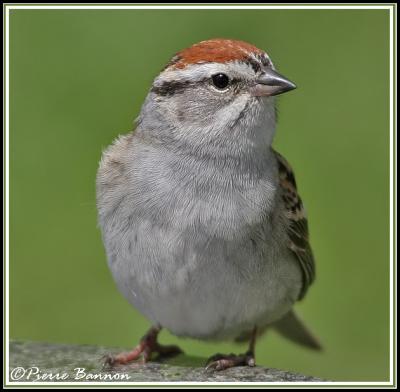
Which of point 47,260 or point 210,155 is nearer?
point 210,155

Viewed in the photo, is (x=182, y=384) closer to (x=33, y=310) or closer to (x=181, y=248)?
(x=181, y=248)

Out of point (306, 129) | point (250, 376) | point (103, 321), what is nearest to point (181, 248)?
point (250, 376)

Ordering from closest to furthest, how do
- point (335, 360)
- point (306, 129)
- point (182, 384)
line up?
1. point (182, 384)
2. point (335, 360)
3. point (306, 129)

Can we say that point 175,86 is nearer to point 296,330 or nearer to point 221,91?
point 221,91

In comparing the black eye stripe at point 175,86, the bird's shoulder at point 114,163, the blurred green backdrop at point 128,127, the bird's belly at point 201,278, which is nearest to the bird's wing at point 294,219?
the bird's belly at point 201,278

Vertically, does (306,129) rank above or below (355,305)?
above

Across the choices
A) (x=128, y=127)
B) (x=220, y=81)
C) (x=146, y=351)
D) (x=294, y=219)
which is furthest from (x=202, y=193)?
(x=128, y=127)

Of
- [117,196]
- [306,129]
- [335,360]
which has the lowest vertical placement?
[335,360]

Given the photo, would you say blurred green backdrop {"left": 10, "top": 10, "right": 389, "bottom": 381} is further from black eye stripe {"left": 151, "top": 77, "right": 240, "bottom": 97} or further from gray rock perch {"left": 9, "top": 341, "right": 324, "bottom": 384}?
black eye stripe {"left": 151, "top": 77, "right": 240, "bottom": 97}
